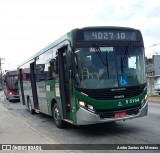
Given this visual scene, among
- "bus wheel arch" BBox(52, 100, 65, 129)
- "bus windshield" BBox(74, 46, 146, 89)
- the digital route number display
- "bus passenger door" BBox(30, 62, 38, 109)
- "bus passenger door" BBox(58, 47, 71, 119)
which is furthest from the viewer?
"bus passenger door" BBox(30, 62, 38, 109)

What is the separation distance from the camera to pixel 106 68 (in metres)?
9.44

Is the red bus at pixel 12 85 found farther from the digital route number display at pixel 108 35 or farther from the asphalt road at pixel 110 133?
the digital route number display at pixel 108 35

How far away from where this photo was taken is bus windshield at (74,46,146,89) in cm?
931

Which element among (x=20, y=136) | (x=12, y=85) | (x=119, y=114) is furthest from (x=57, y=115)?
(x=12, y=85)

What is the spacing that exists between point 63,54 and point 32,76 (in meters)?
5.54

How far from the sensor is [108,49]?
31.5ft

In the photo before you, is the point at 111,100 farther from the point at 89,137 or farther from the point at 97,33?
the point at 97,33

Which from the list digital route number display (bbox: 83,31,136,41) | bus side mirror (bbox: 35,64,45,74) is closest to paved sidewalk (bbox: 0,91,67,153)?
bus side mirror (bbox: 35,64,45,74)

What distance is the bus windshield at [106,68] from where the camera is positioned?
9312 millimetres

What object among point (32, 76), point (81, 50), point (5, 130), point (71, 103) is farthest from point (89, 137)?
point (32, 76)

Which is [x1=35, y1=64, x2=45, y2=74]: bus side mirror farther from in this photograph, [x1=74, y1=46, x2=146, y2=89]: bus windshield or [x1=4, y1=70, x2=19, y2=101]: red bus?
[x1=4, y1=70, x2=19, y2=101]: red bus

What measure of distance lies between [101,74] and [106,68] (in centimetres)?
24

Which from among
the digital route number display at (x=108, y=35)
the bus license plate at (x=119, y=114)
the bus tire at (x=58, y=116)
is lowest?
the bus tire at (x=58, y=116)

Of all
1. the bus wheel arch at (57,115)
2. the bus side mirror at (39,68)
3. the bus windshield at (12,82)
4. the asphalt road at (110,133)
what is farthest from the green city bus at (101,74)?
the bus windshield at (12,82)
